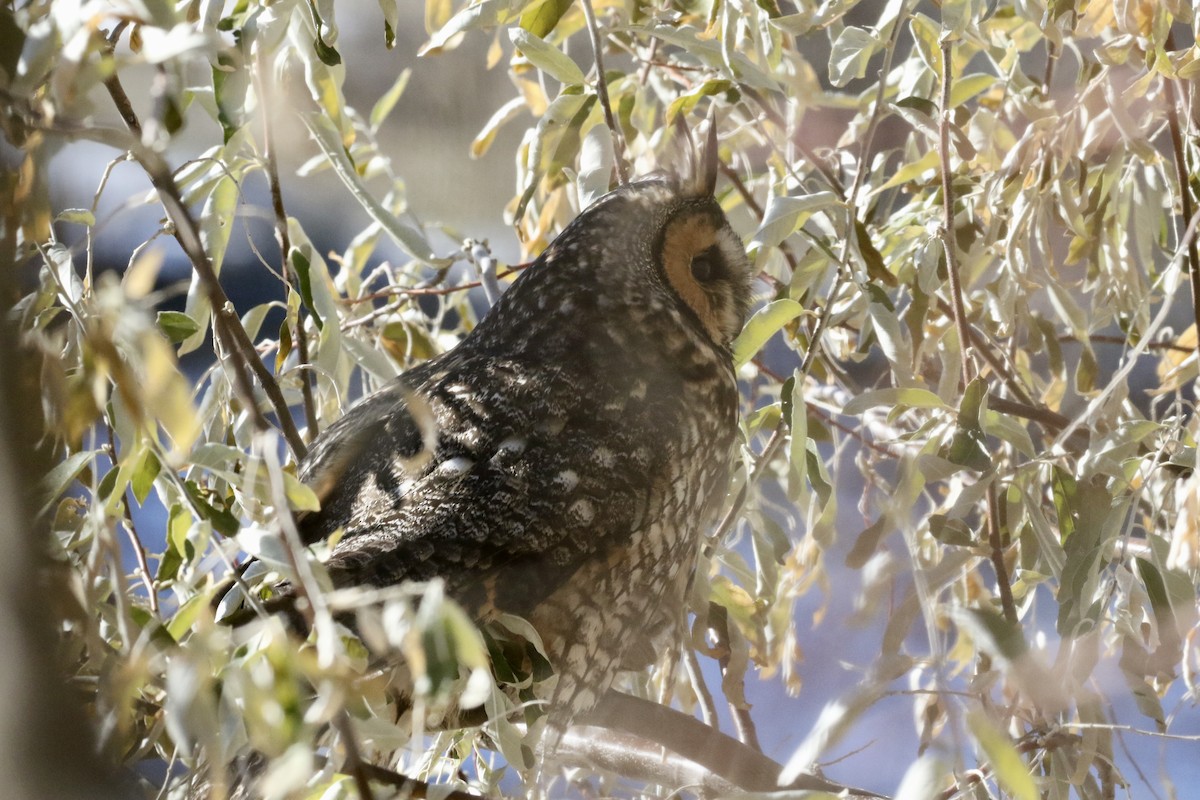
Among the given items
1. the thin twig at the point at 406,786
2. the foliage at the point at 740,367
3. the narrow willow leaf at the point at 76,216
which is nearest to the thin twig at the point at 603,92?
the foliage at the point at 740,367

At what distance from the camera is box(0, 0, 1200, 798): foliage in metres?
0.55

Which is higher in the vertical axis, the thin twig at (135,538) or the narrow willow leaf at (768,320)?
the narrow willow leaf at (768,320)

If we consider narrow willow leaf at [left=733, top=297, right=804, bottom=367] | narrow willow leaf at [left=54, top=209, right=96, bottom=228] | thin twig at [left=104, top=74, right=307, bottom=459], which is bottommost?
thin twig at [left=104, top=74, right=307, bottom=459]

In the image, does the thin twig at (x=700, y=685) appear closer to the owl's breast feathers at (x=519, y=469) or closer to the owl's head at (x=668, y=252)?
the owl's breast feathers at (x=519, y=469)

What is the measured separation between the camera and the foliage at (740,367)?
55cm

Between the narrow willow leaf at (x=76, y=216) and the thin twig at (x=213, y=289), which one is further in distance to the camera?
the narrow willow leaf at (x=76, y=216)

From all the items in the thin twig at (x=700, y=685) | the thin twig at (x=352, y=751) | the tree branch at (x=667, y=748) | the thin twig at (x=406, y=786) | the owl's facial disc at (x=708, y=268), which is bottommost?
the thin twig at (x=406, y=786)

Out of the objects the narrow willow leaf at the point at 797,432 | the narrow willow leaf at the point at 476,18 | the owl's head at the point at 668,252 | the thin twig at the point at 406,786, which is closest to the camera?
the thin twig at the point at 406,786

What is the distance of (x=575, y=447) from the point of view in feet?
3.97

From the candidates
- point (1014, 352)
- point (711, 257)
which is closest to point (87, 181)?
point (711, 257)

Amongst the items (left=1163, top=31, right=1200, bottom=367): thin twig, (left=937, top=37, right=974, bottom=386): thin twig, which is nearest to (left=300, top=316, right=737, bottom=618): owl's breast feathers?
(left=937, top=37, right=974, bottom=386): thin twig

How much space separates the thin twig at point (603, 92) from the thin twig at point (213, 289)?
483mm

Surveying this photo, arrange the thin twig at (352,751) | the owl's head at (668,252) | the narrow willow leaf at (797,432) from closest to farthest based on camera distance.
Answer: the thin twig at (352,751)
the narrow willow leaf at (797,432)
the owl's head at (668,252)

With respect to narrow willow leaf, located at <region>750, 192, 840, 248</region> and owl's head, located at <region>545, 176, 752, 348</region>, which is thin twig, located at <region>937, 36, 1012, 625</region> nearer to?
narrow willow leaf, located at <region>750, 192, 840, 248</region>
